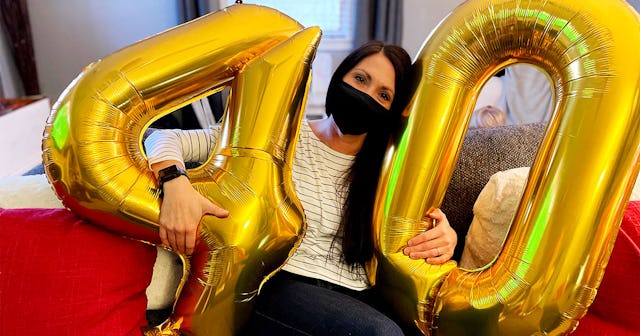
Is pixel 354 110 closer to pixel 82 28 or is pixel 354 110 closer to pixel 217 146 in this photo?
pixel 217 146

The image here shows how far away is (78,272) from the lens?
35.8 inches

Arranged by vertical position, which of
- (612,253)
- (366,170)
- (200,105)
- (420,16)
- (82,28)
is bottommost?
(200,105)

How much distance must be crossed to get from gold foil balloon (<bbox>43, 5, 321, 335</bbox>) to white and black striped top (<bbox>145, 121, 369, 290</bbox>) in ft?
0.42

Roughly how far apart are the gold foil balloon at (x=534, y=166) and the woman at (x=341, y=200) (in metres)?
0.06

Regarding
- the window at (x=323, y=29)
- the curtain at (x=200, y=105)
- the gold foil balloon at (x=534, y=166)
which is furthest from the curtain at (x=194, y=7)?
the gold foil balloon at (x=534, y=166)

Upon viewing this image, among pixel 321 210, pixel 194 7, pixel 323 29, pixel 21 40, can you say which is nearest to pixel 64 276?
pixel 321 210

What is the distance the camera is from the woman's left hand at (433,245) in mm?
1056

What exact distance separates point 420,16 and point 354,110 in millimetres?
2489

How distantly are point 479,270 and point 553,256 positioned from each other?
15 centimetres

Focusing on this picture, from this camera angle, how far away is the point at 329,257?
1178 millimetres

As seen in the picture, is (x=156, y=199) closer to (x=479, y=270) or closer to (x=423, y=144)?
(x=423, y=144)

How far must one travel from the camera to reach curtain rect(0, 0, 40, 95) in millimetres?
2832

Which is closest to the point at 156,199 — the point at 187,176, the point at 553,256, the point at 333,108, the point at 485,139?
the point at 187,176

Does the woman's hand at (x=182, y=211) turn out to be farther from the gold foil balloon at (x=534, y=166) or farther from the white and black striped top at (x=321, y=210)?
the gold foil balloon at (x=534, y=166)
